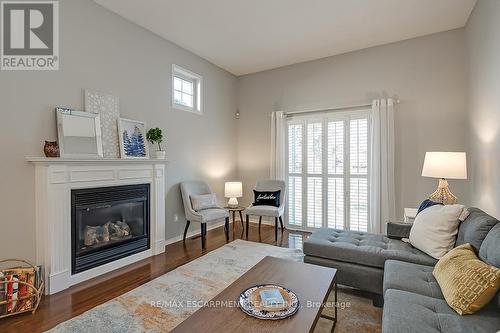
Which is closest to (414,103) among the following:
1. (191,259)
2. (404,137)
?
(404,137)

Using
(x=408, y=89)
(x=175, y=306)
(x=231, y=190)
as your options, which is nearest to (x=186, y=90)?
(x=231, y=190)

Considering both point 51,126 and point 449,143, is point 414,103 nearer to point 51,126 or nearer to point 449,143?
point 449,143

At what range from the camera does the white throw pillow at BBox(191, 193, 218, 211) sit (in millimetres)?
4057

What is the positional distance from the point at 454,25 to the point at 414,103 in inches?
44.8

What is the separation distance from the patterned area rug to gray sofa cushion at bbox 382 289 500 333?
62cm

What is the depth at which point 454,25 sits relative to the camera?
3.61m

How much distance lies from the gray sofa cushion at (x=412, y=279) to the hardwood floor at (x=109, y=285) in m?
2.04

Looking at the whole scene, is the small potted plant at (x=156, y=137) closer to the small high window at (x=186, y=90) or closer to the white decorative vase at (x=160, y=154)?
the white decorative vase at (x=160, y=154)

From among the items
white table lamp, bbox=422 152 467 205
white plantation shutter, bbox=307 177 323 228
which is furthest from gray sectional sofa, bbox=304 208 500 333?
white plantation shutter, bbox=307 177 323 228

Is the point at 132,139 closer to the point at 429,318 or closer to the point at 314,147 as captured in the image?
the point at 314,147

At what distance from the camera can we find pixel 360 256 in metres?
2.37

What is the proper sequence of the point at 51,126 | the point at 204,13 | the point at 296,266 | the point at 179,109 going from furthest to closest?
the point at 179,109
the point at 204,13
the point at 51,126
the point at 296,266

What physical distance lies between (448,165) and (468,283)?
6.35 ft

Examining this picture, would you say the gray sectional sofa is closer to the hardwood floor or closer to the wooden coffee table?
the wooden coffee table
